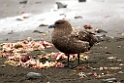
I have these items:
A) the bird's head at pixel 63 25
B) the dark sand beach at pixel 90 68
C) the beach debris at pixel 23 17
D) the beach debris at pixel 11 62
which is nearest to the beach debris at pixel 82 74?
the dark sand beach at pixel 90 68

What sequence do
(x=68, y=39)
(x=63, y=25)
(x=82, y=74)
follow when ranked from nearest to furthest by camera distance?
1. (x=82, y=74)
2. (x=68, y=39)
3. (x=63, y=25)

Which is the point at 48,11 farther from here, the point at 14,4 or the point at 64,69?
the point at 64,69

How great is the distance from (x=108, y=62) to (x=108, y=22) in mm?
5562

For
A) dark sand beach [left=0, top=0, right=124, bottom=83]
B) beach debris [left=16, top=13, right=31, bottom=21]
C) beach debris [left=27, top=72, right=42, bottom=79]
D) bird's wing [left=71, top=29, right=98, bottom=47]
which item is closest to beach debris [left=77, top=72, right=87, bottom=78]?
dark sand beach [left=0, top=0, right=124, bottom=83]

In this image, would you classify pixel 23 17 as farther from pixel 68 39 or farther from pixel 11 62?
pixel 68 39

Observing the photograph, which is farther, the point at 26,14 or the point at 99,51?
the point at 26,14

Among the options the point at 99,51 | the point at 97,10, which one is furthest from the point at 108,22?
the point at 99,51

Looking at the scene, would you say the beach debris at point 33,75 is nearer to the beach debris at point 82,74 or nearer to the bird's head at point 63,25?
the beach debris at point 82,74

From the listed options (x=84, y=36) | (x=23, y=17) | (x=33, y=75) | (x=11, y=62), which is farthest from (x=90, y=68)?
(x=23, y=17)

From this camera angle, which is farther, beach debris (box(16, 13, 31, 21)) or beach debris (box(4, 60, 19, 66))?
beach debris (box(16, 13, 31, 21))

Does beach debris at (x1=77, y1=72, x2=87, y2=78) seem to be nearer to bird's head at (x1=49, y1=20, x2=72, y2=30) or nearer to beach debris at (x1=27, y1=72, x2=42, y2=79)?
beach debris at (x1=27, y1=72, x2=42, y2=79)

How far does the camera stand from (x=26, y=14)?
46.8 ft

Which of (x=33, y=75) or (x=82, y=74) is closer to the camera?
(x=33, y=75)

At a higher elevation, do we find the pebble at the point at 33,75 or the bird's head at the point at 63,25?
the bird's head at the point at 63,25
